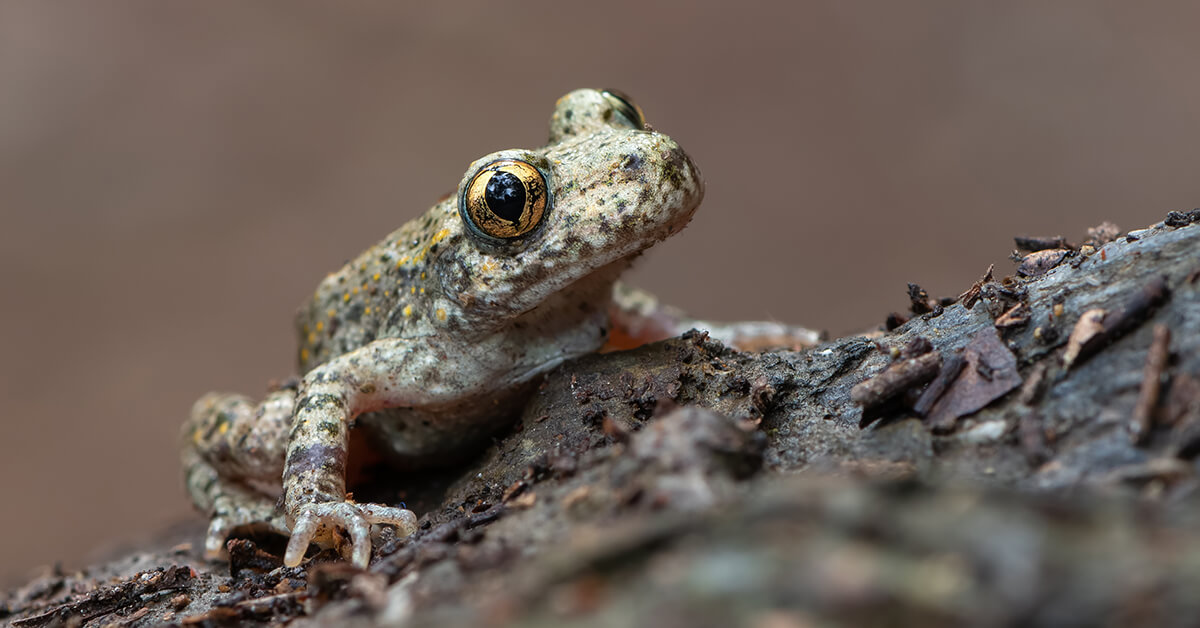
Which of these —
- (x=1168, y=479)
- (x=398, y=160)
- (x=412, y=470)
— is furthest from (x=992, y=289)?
(x=398, y=160)

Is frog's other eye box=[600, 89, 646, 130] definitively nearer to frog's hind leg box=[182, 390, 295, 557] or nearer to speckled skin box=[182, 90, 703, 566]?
speckled skin box=[182, 90, 703, 566]

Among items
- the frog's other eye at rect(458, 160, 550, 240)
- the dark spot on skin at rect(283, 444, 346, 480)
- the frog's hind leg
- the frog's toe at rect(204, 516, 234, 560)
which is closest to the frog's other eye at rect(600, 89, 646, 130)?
the frog's other eye at rect(458, 160, 550, 240)

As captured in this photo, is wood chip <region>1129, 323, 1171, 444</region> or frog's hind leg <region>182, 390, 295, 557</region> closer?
wood chip <region>1129, 323, 1171, 444</region>

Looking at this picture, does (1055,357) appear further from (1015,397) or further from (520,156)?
(520,156)

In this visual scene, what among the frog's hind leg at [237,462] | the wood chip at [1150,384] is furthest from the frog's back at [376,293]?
the wood chip at [1150,384]

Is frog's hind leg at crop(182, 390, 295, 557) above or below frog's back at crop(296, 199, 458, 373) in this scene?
below

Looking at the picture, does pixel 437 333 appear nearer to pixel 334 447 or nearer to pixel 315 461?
pixel 334 447
